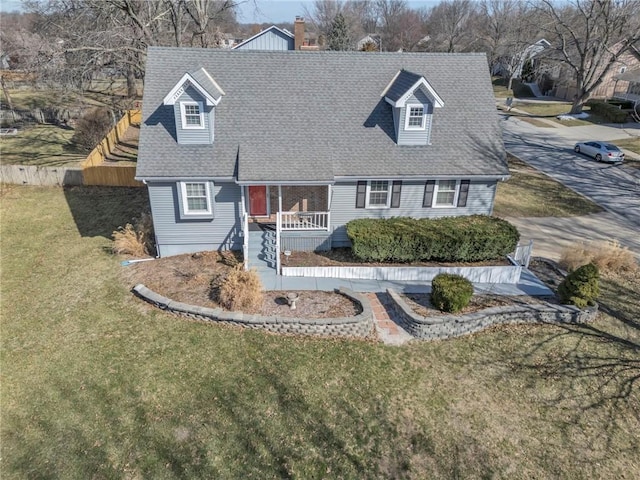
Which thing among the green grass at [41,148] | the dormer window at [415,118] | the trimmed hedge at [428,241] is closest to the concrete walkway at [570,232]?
the trimmed hedge at [428,241]

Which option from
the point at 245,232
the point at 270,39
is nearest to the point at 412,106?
the point at 245,232

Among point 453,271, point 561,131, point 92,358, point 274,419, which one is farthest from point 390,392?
point 561,131

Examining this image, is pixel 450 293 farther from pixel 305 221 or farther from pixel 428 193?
pixel 305 221

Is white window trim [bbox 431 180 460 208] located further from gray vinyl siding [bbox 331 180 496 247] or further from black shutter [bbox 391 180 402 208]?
black shutter [bbox 391 180 402 208]

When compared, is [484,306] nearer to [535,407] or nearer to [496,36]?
[535,407]

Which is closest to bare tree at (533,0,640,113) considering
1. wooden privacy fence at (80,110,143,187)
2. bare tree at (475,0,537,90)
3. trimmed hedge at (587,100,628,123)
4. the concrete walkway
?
trimmed hedge at (587,100,628,123)
